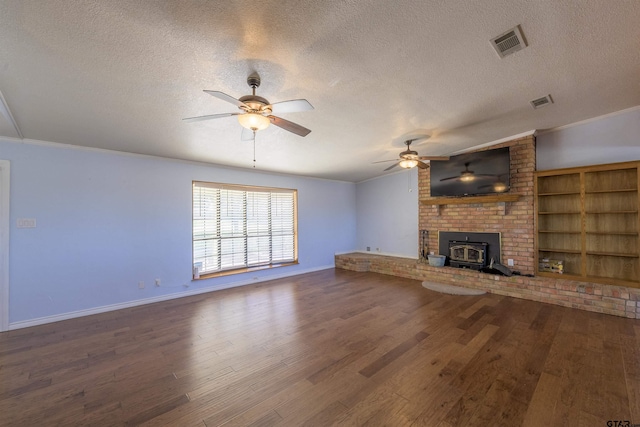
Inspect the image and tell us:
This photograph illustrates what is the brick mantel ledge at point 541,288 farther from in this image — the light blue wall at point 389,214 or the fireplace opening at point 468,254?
the light blue wall at point 389,214

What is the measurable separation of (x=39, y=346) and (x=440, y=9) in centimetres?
508

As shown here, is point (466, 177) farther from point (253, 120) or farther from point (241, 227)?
point (241, 227)

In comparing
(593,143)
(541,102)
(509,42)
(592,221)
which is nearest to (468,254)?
(592,221)

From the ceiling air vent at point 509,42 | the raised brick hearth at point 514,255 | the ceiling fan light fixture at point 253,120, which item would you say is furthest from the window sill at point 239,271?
the ceiling air vent at point 509,42

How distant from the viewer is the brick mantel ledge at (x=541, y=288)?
140 inches

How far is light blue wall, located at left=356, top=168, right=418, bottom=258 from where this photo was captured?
660 centimetres

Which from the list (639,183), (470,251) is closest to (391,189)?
(470,251)

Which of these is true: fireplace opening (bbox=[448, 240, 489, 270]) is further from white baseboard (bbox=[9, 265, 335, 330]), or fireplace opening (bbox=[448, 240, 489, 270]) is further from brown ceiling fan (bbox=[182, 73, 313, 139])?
brown ceiling fan (bbox=[182, 73, 313, 139])

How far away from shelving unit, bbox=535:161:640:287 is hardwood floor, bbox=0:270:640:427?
1097 millimetres

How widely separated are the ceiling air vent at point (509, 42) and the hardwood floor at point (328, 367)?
288 cm

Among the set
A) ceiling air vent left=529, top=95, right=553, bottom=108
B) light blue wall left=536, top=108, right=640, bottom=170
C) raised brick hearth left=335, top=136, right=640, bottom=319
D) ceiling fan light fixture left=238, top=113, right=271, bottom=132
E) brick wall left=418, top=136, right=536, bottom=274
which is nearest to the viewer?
ceiling fan light fixture left=238, top=113, right=271, bottom=132

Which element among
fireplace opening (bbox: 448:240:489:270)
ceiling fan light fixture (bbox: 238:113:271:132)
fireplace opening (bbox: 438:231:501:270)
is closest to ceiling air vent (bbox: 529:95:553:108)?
fireplace opening (bbox: 438:231:501:270)

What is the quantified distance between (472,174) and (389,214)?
8.04ft

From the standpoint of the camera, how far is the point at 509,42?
2242 millimetres
